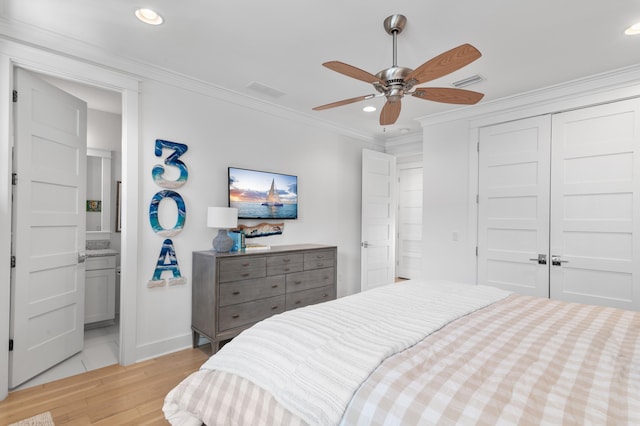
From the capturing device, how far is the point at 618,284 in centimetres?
294

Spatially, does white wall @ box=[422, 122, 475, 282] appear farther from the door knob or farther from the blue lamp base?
the blue lamp base

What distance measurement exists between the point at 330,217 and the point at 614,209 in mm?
3030

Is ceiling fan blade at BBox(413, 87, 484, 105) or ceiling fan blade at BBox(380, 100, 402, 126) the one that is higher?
ceiling fan blade at BBox(413, 87, 484, 105)

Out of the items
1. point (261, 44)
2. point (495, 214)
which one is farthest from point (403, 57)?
point (495, 214)

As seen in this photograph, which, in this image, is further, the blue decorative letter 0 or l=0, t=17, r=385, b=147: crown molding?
the blue decorative letter 0

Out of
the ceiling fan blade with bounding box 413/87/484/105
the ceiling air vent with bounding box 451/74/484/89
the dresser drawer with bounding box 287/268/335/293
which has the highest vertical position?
the ceiling air vent with bounding box 451/74/484/89

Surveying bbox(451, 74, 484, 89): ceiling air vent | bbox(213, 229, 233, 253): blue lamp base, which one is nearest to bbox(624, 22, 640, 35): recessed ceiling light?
bbox(451, 74, 484, 89): ceiling air vent

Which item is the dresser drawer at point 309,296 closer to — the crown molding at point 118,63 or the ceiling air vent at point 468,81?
the crown molding at point 118,63

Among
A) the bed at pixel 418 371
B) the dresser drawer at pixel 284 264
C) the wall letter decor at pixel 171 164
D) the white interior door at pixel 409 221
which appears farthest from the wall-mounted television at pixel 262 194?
the white interior door at pixel 409 221

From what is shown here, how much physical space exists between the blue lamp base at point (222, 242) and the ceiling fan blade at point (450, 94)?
206 centimetres

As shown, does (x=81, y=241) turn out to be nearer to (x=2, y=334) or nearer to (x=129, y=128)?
(x=2, y=334)

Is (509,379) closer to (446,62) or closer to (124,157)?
(446,62)

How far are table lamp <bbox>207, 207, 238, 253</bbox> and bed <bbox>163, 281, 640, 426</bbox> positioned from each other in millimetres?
1539

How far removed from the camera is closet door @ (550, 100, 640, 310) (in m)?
2.89
